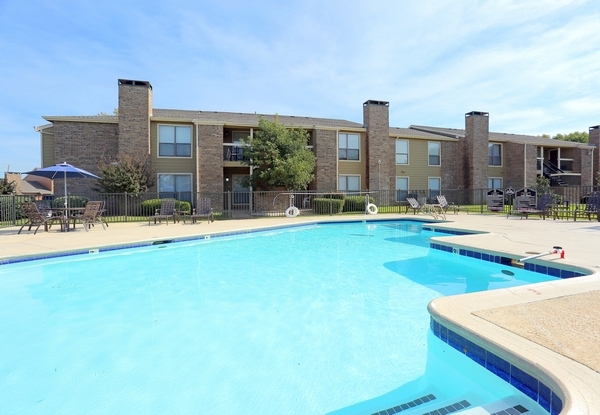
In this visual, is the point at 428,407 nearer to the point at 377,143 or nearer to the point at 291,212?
the point at 291,212

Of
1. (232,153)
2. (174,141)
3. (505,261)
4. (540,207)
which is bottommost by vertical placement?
(505,261)

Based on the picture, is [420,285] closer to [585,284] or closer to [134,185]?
[585,284]

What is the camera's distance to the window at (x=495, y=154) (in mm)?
26062

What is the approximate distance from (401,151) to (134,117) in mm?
17297

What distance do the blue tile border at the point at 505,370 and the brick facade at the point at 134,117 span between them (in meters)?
18.5

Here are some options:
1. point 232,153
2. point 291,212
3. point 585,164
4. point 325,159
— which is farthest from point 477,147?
point 232,153

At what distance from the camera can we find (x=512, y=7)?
10.2m

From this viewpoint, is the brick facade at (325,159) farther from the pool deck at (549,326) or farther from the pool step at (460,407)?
the pool step at (460,407)

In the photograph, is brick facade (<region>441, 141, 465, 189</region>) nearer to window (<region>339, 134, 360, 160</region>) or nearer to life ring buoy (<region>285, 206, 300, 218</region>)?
window (<region>339, 134, 360, 160</region>)

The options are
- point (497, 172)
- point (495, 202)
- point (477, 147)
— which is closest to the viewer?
point (495, 202)

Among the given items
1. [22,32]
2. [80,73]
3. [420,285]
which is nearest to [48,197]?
[80,73]

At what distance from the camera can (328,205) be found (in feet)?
59.2

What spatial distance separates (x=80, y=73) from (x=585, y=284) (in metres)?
18.8

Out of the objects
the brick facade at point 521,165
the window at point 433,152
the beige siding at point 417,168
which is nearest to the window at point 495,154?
the brick facade at point 521,165
